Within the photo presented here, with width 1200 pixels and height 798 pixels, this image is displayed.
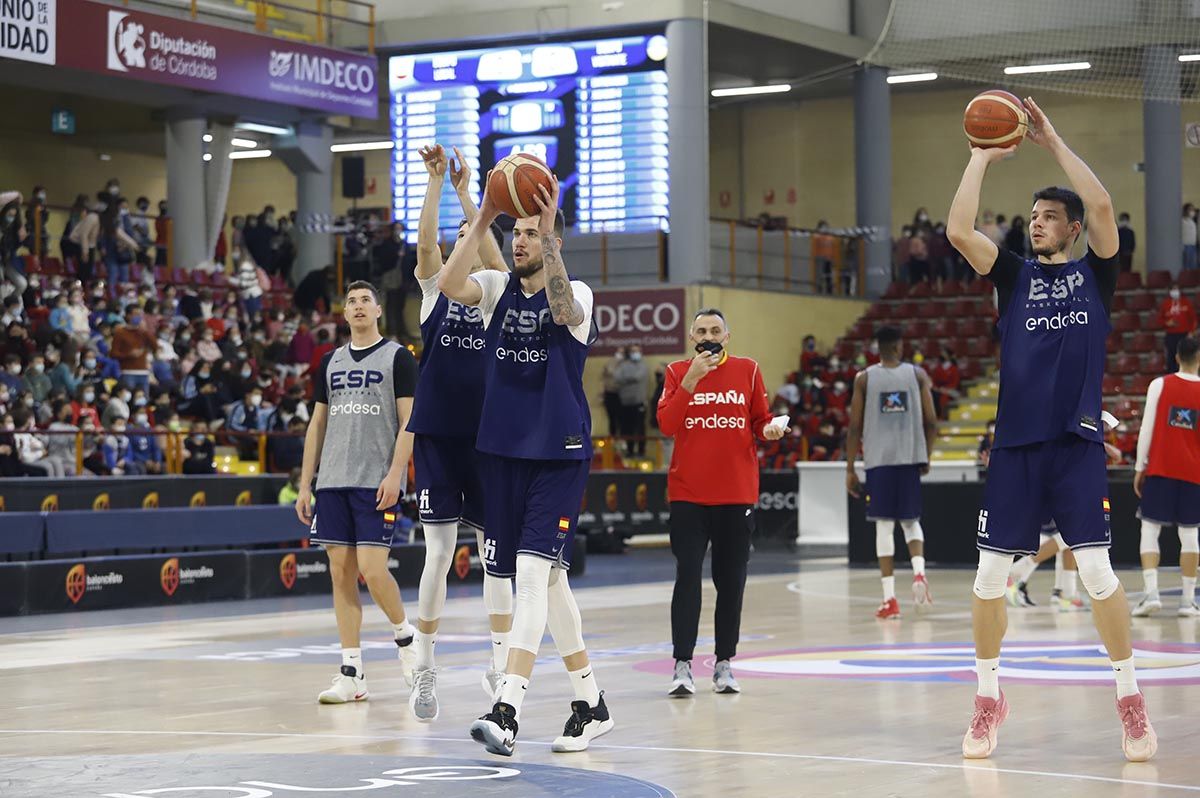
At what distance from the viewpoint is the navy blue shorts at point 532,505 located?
7.84 meters

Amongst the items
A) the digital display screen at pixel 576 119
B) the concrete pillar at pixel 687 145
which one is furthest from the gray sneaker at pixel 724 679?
the concrete pillar at pixel 687 145

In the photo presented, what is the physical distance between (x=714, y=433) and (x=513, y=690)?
9.59ft

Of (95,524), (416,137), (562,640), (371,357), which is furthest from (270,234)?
(562,640)

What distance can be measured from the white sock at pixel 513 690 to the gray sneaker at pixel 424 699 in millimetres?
1282

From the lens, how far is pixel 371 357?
390 inches

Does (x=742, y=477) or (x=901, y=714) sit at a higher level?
(x=742, y=477)

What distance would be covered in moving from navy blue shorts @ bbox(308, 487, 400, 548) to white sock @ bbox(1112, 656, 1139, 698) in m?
3.88

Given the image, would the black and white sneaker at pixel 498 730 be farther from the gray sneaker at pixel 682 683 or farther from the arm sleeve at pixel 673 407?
the arm sleeve at pixel 673 407

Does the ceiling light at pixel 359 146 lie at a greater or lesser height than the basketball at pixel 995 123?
greater

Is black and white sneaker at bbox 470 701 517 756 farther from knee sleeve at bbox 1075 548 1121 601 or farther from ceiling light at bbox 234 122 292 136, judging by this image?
ceiling light at bbox 234 122 292 136

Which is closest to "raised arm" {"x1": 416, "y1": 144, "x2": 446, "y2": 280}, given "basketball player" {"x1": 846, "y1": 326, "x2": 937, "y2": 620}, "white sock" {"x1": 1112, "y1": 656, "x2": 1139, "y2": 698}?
"white sock" {"x1": 1112, "y1": 656, "x2": 1139, "y2": 698}

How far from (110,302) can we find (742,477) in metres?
17.6

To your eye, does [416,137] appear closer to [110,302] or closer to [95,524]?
[110,302]

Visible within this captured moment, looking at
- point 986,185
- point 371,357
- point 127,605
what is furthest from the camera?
point 986,185
